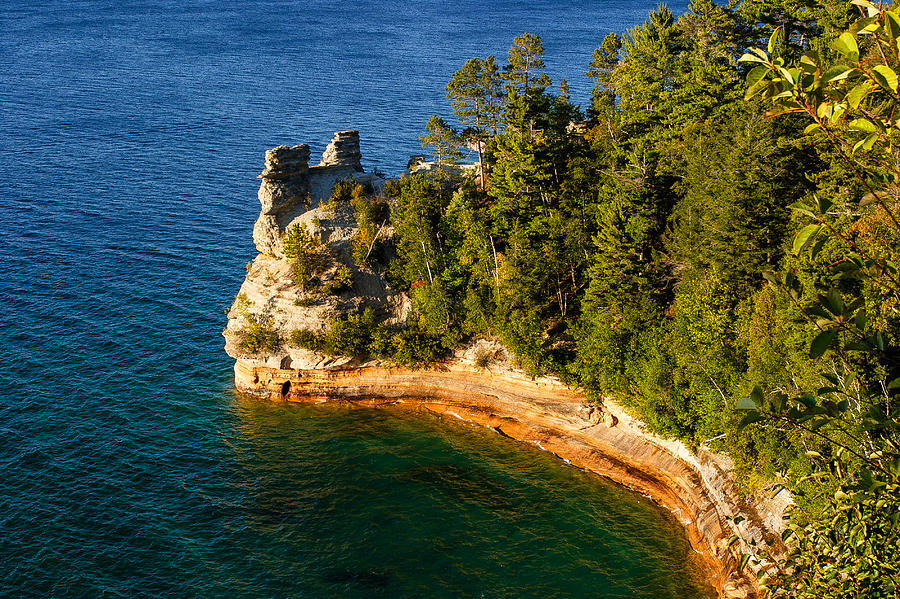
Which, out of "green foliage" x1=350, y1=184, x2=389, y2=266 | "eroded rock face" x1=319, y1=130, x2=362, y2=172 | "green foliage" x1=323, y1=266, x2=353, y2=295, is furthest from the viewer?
"eroded rock face" x1=319, y1=130, x2=362, y2=172

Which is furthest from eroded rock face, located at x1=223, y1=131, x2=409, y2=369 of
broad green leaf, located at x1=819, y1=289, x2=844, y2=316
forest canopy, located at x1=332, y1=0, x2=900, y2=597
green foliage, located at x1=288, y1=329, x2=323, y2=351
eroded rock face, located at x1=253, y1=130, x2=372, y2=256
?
broad green leaf, located at x1=819, y1=289, x2=844, y2=316

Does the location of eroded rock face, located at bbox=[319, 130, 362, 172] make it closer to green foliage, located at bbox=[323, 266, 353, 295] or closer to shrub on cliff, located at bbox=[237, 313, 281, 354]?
green foliage, located at bbox=[323, 266, 353, 295]

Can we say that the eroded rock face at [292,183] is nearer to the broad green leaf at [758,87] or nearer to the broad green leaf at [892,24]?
the broad green leaf at [758,87]

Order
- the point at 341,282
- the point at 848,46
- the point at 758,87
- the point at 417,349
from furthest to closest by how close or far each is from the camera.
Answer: the point at 341,282
the point at 417,349
the point at 758,87
the point at 848,46

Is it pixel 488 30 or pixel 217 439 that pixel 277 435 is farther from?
→ pixel 488 30

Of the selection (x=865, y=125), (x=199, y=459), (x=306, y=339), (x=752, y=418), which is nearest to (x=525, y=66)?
(x=306, y=339)

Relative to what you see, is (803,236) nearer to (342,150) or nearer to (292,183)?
(292,183)

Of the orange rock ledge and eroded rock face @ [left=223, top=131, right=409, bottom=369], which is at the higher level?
eroded rock face @ [left=223, top=131, right=409, bottom=369]

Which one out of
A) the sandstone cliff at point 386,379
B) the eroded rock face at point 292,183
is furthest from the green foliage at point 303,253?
the eroded rock face at point 292,183
